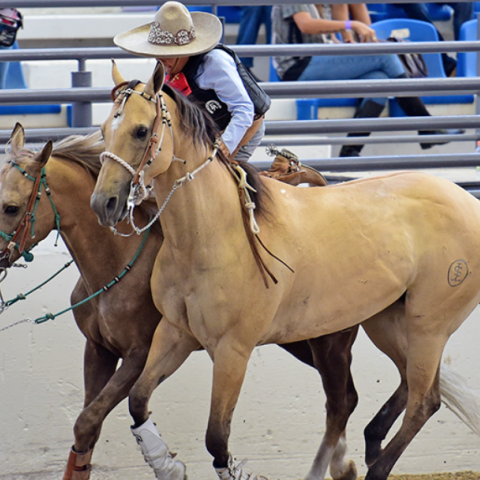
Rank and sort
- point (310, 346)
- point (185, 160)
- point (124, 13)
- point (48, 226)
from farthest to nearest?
1. point (124, 13)
2. point (310, 346)
3. point (48, 226)
4. point (185, 160)

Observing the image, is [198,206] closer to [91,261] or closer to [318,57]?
[91,261]

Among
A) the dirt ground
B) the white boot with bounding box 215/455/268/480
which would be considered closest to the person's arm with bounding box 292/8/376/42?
the dirt ground

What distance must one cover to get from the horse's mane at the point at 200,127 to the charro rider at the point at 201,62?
8 centimetres

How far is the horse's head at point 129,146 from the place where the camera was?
8.71 ft

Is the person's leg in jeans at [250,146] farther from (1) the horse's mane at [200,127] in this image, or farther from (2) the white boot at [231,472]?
(2) the white boot at [231,472]

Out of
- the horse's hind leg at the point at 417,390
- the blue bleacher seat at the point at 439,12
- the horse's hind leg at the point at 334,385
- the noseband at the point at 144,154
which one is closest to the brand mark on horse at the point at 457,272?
the horse's hind leg at the point at 417,390

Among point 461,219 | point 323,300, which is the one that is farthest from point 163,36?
point 461,219

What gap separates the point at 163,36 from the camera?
3.09 meters

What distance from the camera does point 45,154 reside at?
319 cm

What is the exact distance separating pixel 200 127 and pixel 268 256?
570mm

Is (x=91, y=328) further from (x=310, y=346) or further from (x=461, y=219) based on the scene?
(x=461, y=219)

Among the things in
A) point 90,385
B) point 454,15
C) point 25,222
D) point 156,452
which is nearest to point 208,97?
point 25,222

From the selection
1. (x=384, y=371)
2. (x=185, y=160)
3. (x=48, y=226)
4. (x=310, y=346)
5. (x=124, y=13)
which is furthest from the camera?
(x=124, y=13)

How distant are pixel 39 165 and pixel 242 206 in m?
0.84
